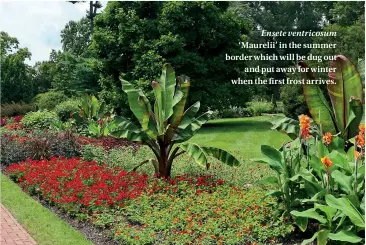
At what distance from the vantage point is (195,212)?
23.7ft

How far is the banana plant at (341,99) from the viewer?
791cm

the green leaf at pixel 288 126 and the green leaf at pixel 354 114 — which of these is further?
the green leaf at pixel 288 126

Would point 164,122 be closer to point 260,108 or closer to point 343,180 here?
point 343,180

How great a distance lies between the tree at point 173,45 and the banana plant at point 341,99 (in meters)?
12.9

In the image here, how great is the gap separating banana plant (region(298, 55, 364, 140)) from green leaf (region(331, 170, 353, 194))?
196 centimetres

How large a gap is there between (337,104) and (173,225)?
3.62 metres

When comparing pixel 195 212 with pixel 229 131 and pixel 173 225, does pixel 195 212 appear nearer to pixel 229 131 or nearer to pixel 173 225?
pixel 173 225

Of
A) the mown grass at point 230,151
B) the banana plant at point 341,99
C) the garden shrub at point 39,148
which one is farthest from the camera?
the garden shrub at point 39,148

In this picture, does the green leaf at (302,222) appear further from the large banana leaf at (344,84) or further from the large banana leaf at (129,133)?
the large banana leaf at (129,133)

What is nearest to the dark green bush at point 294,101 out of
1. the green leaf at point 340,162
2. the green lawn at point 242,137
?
the green lawn at point 242,137

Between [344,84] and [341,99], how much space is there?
0.27m

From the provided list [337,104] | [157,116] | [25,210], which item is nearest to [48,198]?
[25,210]

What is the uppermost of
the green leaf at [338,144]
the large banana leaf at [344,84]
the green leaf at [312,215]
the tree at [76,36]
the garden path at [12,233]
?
the tree at [76,36]

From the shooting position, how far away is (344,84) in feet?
26.3
